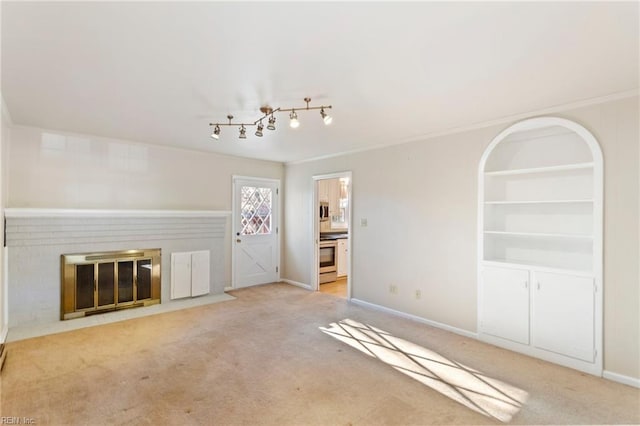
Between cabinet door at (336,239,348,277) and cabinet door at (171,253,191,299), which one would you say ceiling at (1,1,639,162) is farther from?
cabinet door at (336,239,348,277)

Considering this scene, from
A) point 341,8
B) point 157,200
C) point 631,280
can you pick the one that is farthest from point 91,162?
point 631,280

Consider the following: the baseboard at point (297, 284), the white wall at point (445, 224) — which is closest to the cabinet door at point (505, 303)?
the white wall at point (445, 224)

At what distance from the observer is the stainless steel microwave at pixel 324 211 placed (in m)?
7.18

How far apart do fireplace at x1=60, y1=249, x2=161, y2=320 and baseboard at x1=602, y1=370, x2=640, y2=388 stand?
5.40 m

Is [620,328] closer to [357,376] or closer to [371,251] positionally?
[357,376]

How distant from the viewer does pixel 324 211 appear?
725cm

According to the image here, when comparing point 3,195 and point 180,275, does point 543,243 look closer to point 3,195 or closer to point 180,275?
point 180,275

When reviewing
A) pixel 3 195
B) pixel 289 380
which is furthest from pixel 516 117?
pixel 3 195

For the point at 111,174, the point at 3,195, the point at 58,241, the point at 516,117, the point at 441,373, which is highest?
the point at 516,117

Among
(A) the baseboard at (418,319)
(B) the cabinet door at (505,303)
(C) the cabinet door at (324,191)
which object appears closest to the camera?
(B) the cabinet door at (505,303)

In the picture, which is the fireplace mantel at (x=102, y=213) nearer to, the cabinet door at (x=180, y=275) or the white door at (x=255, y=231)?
the white door at (x=255, y=231)

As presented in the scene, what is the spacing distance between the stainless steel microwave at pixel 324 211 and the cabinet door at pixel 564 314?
458 centimetres

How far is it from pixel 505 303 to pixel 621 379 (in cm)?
101

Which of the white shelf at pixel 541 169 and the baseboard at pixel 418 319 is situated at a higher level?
the white shelf at pixel 541 169
